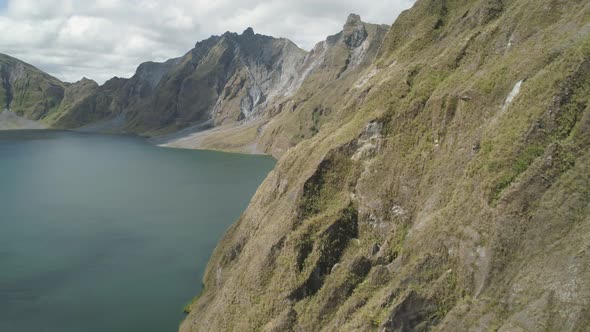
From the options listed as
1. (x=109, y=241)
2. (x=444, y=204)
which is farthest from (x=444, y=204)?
(x=109, y=241)

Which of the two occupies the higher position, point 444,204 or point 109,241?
point 444,204

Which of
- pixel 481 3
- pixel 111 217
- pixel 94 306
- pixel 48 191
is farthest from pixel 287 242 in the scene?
pixel 48 191

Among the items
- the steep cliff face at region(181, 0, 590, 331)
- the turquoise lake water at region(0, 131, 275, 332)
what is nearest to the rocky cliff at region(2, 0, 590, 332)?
the steep cliff face at region(181, 0, 590, 331)

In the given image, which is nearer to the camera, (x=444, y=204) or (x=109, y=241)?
(x=444, y=204)

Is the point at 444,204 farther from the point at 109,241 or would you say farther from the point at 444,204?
the point at 109,241

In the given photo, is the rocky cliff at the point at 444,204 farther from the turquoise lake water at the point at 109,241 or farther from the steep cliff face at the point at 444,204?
the turquoise lake water at the point at 109,241

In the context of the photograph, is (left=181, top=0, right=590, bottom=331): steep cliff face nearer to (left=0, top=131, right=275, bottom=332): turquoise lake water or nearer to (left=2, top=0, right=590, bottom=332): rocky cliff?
(left=2, top=0, right=590, bottom=332): rocky cliff
